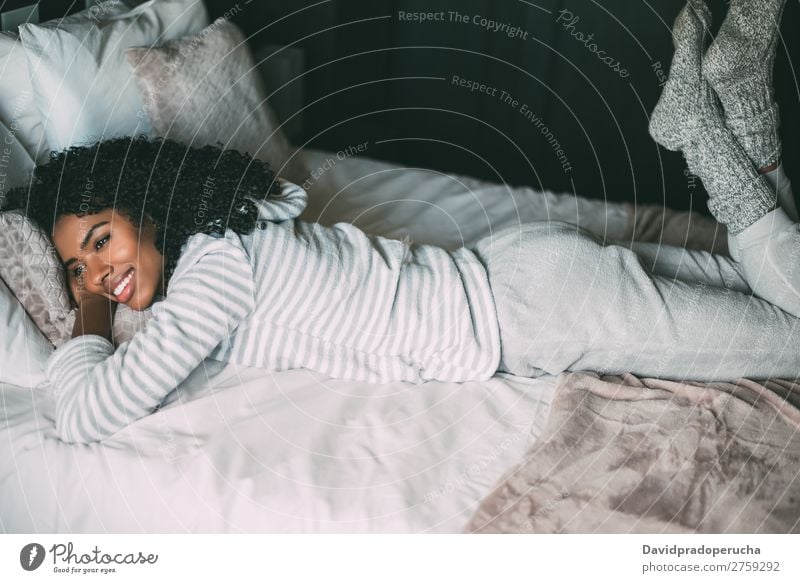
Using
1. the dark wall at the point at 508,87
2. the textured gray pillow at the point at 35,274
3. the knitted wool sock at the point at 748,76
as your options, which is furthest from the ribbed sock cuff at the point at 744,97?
the textured gray pillow at the point at 35,274

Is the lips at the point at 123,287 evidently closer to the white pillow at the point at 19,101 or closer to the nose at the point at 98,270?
the nose at the point at 98,270

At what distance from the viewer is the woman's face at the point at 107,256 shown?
3.32ft

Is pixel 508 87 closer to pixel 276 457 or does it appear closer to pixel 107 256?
pixel 107 256

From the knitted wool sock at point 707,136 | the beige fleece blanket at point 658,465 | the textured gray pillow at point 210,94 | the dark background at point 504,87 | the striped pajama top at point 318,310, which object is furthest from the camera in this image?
the dark background at point 504,87

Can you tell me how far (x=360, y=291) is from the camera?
1046 mm

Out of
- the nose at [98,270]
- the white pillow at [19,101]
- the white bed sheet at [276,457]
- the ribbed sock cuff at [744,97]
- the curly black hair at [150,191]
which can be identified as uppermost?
the ribbed sock cuff at [744,97]

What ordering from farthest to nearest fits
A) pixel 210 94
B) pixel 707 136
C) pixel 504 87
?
pixel 504 87
pixel 210 94
pixel 707 136

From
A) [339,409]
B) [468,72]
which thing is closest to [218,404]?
[339,409]

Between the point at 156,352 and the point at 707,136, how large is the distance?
0.88 metres

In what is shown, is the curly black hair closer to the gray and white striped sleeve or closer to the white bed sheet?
the gray and white striped sleeve

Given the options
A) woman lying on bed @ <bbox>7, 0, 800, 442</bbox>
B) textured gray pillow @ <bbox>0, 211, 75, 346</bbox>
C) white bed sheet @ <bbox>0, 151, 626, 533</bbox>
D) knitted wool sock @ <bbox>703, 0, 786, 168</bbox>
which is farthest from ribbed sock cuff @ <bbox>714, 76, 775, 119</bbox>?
textured gray pillow @ <bbox>0, 211, 75, 346</bbox>

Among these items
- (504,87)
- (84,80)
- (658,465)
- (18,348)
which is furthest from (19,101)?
(504,87)

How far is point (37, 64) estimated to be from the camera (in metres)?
1.15

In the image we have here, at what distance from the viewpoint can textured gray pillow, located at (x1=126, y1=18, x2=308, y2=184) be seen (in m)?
1.24
